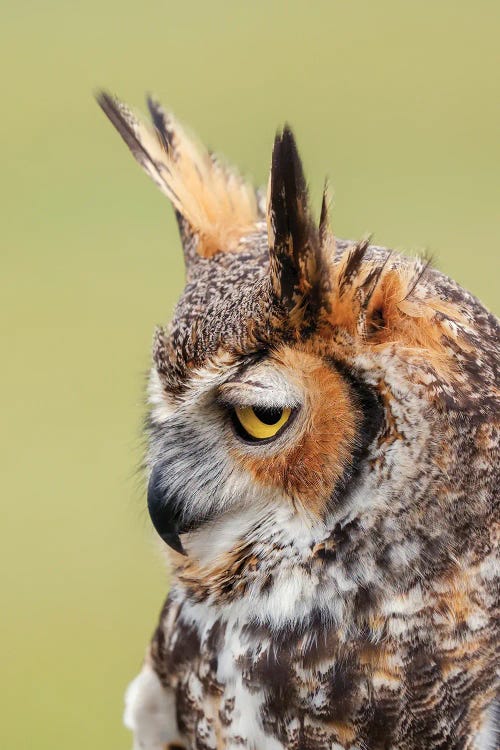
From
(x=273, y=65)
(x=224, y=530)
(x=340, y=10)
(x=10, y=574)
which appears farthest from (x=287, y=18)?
(x=224, y=530)

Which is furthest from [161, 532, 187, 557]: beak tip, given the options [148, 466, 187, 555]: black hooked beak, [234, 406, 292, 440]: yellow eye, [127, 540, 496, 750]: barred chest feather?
[234, 406, 292, 440]: yellow eye

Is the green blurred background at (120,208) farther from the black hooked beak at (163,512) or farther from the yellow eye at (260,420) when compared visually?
the yellow eye at (260,420)

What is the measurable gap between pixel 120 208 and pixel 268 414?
8423 millimetres

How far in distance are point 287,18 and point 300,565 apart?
12719 mm

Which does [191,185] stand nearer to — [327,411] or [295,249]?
[295,249]

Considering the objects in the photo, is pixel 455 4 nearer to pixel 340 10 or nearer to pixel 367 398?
pixel 340 10

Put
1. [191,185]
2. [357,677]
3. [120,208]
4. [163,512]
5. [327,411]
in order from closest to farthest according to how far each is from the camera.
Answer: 1. [327,411]
2. [357,677]
3. [163,512]
4. [191,185]
5. [120,208]

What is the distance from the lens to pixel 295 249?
1746 mm

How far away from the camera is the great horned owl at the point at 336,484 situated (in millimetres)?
1706

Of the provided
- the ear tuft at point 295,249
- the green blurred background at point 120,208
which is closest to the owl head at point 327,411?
the ear tuft at point 295,249

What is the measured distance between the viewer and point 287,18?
13.8 metres

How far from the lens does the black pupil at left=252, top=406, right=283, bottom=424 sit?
67.8 inches

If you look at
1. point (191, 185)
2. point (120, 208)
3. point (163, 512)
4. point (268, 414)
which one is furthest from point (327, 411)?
point (120, 208)

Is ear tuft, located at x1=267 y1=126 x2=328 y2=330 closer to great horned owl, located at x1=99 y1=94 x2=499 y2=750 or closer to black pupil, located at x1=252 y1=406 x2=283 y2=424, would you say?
great horned owl, located at x1=99 y1=94 x2=499 y2=750
